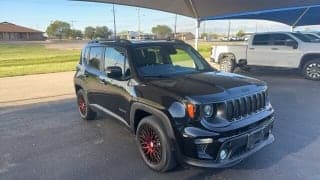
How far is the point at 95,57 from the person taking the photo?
6.67m

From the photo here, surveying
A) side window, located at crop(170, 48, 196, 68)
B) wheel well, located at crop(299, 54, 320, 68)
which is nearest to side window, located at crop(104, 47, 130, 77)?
side window, located at crop(170, 48, 196, 68)

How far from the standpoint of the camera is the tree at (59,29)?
112 meters

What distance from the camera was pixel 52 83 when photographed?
45.6 ft

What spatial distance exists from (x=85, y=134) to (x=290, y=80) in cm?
921

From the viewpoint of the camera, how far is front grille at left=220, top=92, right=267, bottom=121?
165 inches

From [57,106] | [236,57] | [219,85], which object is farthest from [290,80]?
[219,85]

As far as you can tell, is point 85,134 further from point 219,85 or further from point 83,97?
point 219,85

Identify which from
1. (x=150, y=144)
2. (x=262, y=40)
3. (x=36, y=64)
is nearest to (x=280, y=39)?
(x=262, y=40)

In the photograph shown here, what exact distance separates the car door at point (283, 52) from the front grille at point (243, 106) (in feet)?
30.4

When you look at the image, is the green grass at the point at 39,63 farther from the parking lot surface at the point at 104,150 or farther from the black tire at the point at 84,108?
the black tire at the point at 84,108

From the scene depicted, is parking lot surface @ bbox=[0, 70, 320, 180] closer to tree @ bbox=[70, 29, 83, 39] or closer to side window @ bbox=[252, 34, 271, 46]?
side window @ bbox=[252, 34, 271, 46]

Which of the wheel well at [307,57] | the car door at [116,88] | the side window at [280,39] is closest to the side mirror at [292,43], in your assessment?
the side window at [280,39]

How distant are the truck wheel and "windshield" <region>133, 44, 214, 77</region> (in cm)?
963

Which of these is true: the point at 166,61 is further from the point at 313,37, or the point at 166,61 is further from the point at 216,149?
the point at 313,37
